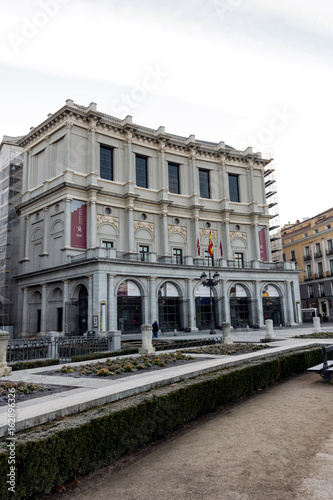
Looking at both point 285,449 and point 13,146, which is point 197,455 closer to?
point 285,449

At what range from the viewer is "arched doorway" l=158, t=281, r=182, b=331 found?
36.4 metres

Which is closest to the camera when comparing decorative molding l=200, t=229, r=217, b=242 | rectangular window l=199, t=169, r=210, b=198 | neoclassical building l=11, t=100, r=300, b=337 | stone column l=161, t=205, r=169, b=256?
neoclassical building l=11, t=100, r=300, b=337

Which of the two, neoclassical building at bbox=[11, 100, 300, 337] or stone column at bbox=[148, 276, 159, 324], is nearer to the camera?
neoclassical building at bbox=[11, 100, 300, 337]

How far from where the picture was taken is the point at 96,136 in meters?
39.1

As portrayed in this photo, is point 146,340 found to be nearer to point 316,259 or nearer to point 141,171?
point 141,171

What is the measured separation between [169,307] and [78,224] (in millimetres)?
12002

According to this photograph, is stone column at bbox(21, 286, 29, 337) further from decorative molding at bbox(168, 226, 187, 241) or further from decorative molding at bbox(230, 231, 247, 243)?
decorative molding at bbox(230, 231, 247, 243)

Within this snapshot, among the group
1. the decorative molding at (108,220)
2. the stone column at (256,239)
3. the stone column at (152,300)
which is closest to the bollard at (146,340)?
the stone column at (152,300)

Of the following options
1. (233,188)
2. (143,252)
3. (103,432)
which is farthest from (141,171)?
(103,432)

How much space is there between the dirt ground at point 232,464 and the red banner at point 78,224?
3020 centimetres

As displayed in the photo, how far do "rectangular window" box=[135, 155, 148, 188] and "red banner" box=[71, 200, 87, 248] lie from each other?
7.76 m

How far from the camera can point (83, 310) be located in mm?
32938

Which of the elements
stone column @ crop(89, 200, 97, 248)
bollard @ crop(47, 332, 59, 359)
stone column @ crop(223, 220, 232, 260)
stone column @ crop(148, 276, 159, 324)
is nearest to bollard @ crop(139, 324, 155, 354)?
bollard @ crop(47, 332, 59, 359)

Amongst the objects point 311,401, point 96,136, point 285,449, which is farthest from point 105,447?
point 96,136
